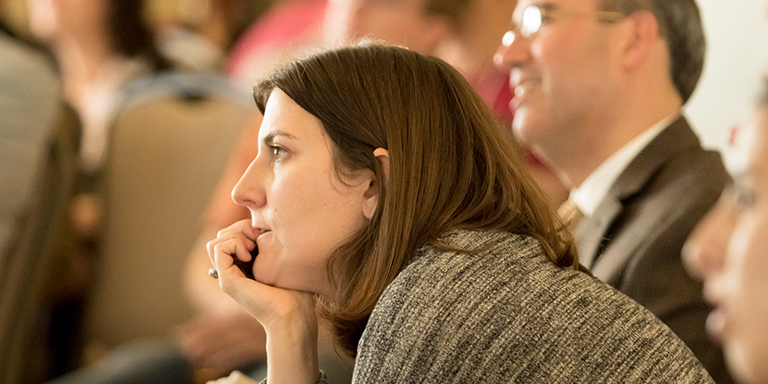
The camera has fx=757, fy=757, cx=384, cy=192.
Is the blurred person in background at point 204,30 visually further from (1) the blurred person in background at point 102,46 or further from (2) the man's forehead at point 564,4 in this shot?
(2) the man's forehead at point 564,4

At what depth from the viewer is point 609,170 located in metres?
1.47

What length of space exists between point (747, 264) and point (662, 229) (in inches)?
30.4

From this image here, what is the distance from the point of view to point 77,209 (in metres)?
2.34

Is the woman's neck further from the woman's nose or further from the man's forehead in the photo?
the woman's nose

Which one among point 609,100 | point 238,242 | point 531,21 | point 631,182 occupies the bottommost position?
point 238,242

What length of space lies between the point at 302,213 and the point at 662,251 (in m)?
0.57

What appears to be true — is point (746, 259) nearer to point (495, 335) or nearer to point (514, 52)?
point (495, 335)

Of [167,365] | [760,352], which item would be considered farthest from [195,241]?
[760,352]

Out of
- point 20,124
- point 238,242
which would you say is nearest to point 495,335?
point 238,242

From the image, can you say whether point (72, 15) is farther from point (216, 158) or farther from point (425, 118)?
point (425, 118)

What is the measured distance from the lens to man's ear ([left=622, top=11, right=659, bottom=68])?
4.84ft

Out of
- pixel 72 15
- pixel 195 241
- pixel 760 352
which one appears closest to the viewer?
pixel 760 352

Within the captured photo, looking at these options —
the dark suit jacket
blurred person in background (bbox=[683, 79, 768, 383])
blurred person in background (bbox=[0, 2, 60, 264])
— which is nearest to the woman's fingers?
the dark suit jacket

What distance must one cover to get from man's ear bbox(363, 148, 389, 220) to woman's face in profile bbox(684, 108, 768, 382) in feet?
1.72
